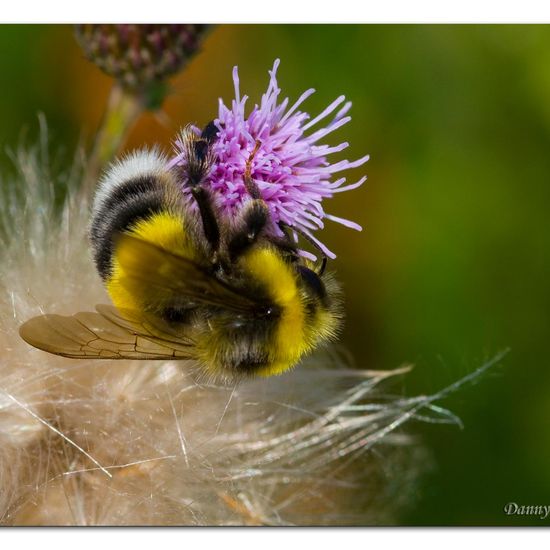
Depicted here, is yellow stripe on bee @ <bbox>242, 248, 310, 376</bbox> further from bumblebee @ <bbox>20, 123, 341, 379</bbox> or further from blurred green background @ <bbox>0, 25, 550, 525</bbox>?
blurred green background @ <bbox>0, 25, 550, 525</bbox>

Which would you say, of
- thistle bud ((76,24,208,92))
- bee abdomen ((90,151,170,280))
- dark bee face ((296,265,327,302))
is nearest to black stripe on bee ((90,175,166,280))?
bee abdomen ((90,151,170,280))

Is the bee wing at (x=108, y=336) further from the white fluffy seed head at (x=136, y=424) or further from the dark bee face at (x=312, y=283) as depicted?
the white fluffy seed head at (x=136, y=424)

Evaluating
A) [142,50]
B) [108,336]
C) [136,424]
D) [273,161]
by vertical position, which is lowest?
[136,424]

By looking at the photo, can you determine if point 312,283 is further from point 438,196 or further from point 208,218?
point 438,196

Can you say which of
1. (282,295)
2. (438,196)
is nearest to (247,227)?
(282,295)

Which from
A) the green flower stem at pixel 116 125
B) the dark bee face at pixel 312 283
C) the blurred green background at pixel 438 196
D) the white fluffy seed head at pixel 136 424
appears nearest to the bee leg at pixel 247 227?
the dark bee face at pixel 312 283

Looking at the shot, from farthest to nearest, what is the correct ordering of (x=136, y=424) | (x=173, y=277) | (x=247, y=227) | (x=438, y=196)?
(x=438, y=196)
(x=136, y=424)
(x=247, y=227)
(x=173, y=277)

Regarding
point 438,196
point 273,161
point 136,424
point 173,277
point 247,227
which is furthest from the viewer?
point 438,196
